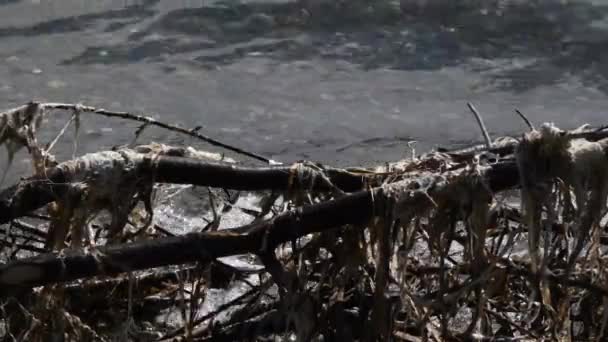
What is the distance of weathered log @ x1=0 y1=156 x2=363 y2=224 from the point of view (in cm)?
220

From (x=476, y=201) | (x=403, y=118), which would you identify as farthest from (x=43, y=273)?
(x=403, y=118)

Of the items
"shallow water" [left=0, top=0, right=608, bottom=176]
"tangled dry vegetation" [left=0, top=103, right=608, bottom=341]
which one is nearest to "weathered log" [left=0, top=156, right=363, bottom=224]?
"tangled dry vegetation" [left=0, top=103, right=608, bottom=341]

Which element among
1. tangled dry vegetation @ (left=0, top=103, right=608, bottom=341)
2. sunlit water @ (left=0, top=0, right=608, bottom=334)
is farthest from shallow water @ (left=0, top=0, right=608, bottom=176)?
tangled dry vegetation @ (left=0, top=103, right=608, bottom=341)

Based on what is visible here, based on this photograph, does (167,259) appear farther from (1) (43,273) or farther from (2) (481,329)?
(2) (481,329)

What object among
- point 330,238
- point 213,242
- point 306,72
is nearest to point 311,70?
point 306,72

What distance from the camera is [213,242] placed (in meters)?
2.19

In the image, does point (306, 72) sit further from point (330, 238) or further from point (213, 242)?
point (213, 242)

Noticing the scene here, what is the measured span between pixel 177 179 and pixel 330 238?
1.21 feet

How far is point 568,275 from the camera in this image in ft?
7.62

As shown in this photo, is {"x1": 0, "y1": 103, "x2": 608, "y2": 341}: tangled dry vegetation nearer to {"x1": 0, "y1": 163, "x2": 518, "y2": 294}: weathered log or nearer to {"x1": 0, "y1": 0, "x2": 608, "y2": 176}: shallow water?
{"x1": 0, "y1": 163, "x2": 518, "y2": 294}: weathered log

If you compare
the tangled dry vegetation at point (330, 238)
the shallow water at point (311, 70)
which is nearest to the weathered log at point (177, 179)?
the tangled dry vegetation at point (330, 238)

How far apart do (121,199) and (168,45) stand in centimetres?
427

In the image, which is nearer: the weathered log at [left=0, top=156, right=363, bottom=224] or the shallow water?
the weathered log at [left=0, top=156, right=363, bottom=224]

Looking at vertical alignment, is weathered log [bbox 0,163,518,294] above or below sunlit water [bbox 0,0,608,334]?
above
